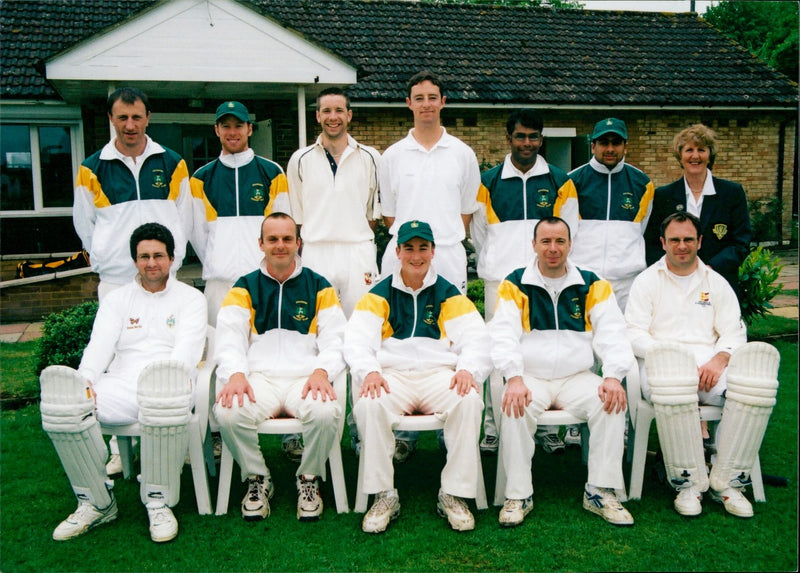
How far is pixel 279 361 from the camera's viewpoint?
13.1 feet

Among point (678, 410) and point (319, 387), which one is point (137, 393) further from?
point (678, 410)

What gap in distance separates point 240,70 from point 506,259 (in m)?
6.50

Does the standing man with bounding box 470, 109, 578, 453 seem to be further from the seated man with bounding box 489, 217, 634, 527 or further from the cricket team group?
the seated man with bounding box 489, 217, 634, 527

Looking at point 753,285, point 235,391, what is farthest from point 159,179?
point 753,285

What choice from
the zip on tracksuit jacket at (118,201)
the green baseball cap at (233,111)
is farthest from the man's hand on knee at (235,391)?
the green baseball cap at (233,111)

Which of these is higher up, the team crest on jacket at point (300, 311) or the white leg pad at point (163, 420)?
the team crest on jacket at point (300, 311)

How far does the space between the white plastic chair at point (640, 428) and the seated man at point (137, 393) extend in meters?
2.29

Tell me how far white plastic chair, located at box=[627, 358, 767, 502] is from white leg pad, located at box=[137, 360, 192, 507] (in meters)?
2.29

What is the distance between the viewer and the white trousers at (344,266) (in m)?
4.39

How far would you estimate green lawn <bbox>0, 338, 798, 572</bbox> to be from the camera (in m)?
3.22

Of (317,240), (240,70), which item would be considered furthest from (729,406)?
Result: (240,70)

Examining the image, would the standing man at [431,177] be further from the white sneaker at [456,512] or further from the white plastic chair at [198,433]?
the white plastic chair at [198,433]

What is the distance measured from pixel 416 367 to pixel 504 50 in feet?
38.0

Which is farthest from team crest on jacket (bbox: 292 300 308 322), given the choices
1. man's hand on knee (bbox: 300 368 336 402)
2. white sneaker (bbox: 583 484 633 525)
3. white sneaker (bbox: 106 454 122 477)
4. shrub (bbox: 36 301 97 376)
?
shrub (bbox: 36 301 97 376)
